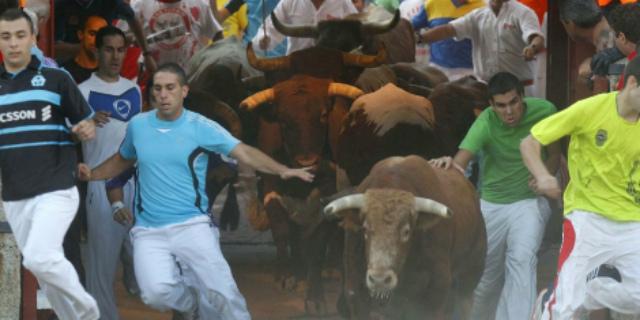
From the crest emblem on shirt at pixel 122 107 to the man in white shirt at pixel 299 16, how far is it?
92 centimetres

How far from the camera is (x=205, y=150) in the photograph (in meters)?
9.40

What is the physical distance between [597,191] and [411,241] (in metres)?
1.34

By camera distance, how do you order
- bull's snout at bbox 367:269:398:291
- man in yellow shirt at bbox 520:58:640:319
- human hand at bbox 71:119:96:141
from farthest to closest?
bull's snout at bbox 367:269:398:291 → human hand at bbox 71:119:96:141 → man in yellow shirt at bbox 520:58:640:319

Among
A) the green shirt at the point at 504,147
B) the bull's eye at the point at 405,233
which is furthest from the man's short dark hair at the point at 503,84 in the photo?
the bull's eye at the point at 405,233

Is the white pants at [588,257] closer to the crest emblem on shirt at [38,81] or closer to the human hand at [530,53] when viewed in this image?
the human hand at [530,53]

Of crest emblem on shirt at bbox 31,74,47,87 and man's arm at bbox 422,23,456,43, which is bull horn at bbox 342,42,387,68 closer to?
man's arm at bbox 422,23,456,43

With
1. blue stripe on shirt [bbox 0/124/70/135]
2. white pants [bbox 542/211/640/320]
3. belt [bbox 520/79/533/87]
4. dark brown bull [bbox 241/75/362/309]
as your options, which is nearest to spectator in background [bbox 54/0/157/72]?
dark brown bull [bbox 241/75/362/309]

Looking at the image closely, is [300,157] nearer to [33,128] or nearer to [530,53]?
[530,53]

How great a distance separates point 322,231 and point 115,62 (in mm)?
1624

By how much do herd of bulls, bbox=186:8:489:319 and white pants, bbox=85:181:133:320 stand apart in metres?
0.72

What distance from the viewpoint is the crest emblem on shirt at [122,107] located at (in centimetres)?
1014

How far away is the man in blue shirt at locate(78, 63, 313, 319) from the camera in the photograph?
9234 mm

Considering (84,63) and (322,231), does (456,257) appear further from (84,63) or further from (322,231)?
(84,63)

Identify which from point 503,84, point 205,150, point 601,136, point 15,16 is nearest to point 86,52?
point 205,150
